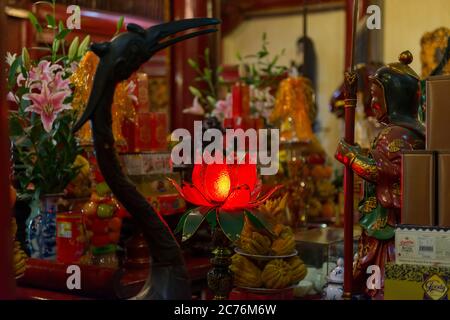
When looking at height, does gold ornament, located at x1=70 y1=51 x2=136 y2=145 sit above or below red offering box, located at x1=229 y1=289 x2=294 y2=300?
above

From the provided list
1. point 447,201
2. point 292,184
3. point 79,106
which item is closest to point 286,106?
point 292,184

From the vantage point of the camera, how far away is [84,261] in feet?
5.23

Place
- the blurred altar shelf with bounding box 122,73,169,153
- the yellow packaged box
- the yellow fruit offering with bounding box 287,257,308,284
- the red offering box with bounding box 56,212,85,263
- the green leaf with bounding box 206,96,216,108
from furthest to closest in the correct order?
the green leaf with bounding box 206,96,216,108, the blurred altar shelf with bounding box 122,73,169,153, the red offering box with bounding box 56,212,85,263, the yellow fruit offering with bounding box 287,257,308,284, the yellow packaged box

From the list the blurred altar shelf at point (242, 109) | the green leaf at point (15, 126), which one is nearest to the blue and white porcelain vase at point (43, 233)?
the green leaf at point (15, 126)

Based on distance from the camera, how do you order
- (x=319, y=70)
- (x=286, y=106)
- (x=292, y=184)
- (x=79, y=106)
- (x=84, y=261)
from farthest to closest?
1. (x=319, y=70)
2. (x=286, y=106)
3. (x=292, y=184)
4. (x=79, y=106)
5. (x=84, y=261)

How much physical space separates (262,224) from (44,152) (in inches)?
34.8

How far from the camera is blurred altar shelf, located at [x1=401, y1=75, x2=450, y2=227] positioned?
43.9 inches

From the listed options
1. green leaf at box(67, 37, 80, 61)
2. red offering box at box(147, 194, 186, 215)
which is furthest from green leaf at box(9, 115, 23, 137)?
red offering box at box(147, 194, 186, 215)

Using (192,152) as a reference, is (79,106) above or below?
above

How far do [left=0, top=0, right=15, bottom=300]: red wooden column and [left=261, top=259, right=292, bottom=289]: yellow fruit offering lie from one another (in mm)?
736

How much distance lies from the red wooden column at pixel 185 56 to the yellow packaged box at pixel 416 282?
198 cm

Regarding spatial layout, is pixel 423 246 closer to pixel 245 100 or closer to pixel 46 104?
pixel 46 104

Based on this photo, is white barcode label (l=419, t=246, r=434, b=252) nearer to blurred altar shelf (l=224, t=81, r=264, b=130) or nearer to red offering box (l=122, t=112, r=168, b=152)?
red offering box (l=122, t=112, r=168, b=152)
